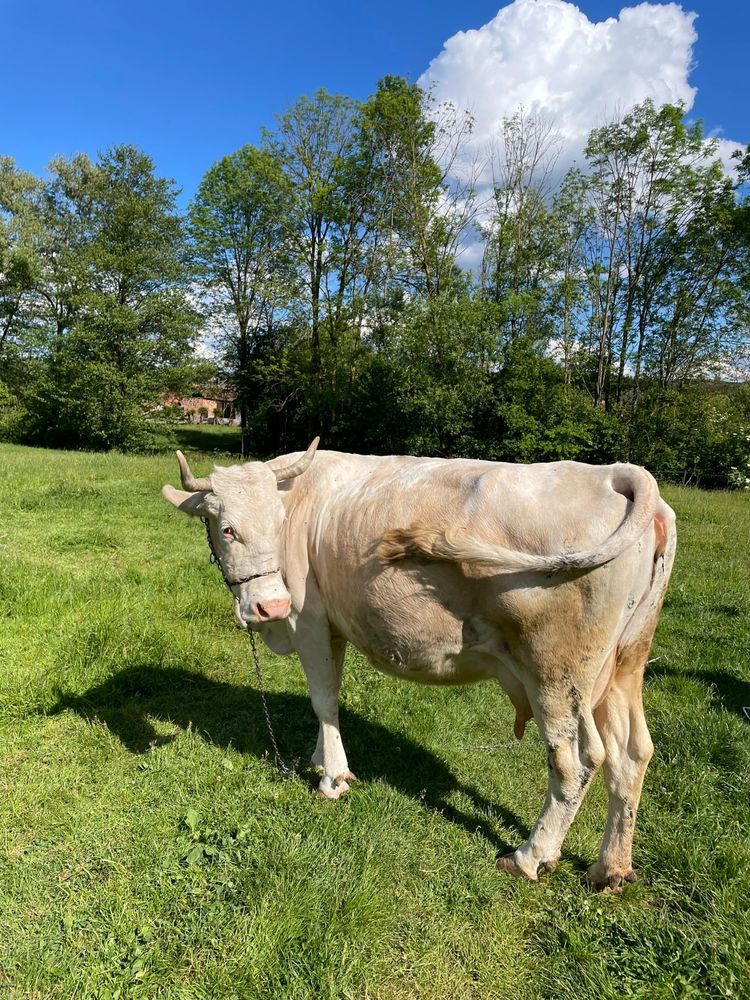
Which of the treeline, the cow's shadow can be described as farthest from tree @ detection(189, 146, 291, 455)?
the cow's shadow

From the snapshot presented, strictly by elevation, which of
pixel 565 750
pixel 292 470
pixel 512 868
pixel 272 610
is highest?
pixel 292 470

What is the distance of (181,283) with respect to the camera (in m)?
29.9

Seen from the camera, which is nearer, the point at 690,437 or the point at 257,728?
the point at 257,728

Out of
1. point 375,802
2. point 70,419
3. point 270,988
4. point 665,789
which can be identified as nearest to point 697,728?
point 665,789

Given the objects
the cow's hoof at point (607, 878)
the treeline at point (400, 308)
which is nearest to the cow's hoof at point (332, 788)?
the cow's hoof at point (607, 878)

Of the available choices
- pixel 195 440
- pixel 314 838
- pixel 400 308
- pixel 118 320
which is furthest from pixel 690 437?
pixel 195 440

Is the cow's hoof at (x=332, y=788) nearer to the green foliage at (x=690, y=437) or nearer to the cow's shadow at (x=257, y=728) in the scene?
the cow's shadow at (x=257, y=728)

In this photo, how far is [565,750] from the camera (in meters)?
2.77

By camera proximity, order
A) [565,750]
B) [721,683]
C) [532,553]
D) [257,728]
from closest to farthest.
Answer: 1. [532,553]
2. [565,750]
3. [257,728]
4. [721,683]

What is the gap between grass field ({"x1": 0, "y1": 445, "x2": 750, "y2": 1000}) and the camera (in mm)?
2465

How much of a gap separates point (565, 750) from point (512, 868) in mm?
872

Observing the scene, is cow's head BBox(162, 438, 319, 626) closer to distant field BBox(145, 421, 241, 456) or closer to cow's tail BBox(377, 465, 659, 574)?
cow's tail BBox(377, 465, 659, 574)

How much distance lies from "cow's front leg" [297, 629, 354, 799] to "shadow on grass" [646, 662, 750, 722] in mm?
3456

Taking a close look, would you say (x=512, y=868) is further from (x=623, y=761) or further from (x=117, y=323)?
(x=117, y=323)
